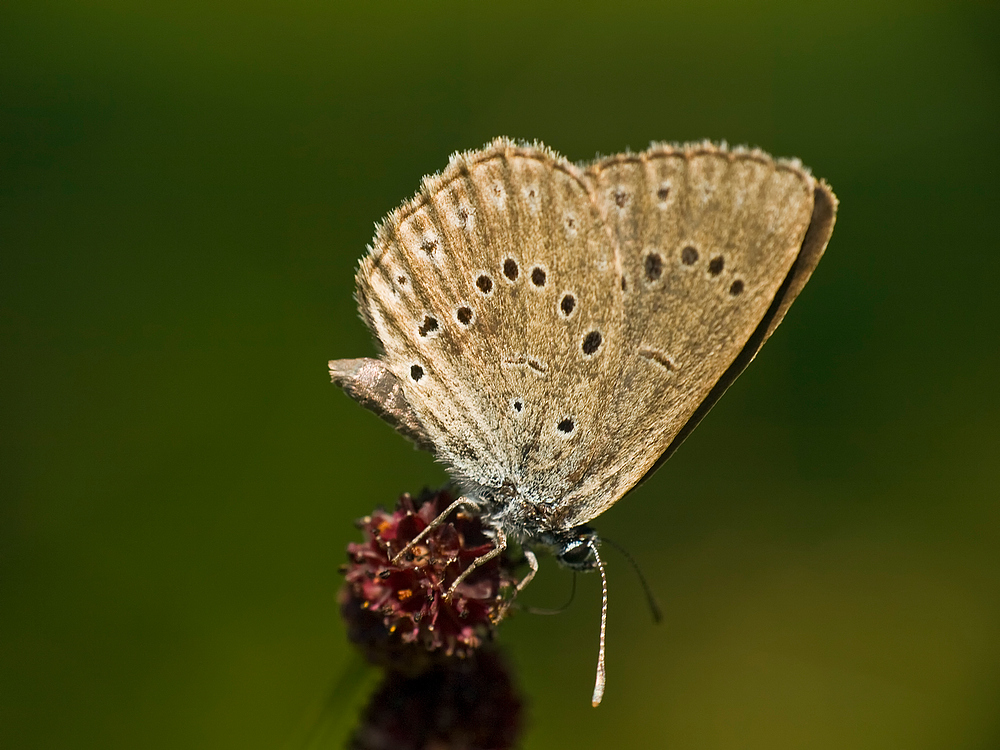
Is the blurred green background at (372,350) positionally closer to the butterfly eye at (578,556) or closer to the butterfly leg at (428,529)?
the butterfly leg at (428,529)

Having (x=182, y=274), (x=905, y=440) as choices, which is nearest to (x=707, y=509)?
(x=905, y=440)

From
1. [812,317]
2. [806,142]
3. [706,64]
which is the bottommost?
[812,317]

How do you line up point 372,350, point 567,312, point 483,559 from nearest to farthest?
1. point 483,559
2. point 567,312
3. point 372,350

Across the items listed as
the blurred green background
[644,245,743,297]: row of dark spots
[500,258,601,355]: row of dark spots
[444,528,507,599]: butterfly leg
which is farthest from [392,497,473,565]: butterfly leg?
the blurred green background

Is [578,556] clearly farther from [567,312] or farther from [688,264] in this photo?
[688,264]

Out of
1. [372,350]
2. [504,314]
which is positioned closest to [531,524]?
[504,314]

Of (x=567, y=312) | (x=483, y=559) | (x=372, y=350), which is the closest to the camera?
(x=483, y=559)

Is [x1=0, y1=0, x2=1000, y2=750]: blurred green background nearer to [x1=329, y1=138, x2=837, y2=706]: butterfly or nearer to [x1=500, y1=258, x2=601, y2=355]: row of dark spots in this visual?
[x1=329, y1=138, x2=837, y2=706]: butterfly

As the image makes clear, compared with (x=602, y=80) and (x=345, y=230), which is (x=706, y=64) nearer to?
(x=602, y=80)
